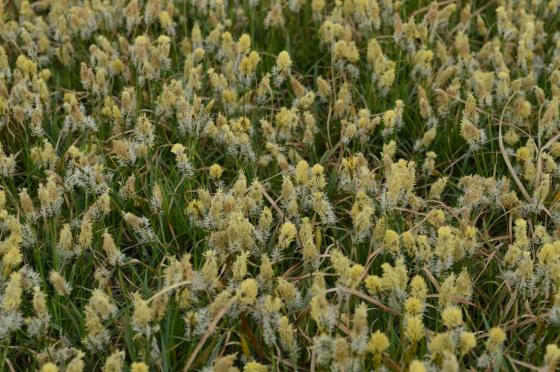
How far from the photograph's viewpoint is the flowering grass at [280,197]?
2773 mm

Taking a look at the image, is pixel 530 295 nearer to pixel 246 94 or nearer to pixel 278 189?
pixel 278 189

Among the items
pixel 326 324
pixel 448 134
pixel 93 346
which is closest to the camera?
pixel 326 324

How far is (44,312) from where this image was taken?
2.66 m

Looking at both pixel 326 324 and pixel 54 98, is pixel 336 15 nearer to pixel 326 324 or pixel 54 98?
pixel 54 98

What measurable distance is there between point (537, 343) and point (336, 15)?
8.42 ft

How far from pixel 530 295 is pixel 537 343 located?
0.66ft

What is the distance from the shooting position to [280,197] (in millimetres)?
3559

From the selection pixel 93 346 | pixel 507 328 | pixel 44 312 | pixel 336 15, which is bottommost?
pixel 507 328

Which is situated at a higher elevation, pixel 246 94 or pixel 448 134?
pixel 246 94

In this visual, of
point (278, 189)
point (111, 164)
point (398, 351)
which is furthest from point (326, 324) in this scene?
point (111, 164)

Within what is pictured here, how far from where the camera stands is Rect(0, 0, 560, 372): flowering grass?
277 cm

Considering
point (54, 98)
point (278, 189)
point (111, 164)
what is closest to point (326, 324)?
point (278, 189)

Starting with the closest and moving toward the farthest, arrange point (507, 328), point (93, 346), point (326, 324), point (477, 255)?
point (326, 324) → point (93, 346) → point (507, 328) → point (477, 255)

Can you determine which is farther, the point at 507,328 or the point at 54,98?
the point at 54,98
